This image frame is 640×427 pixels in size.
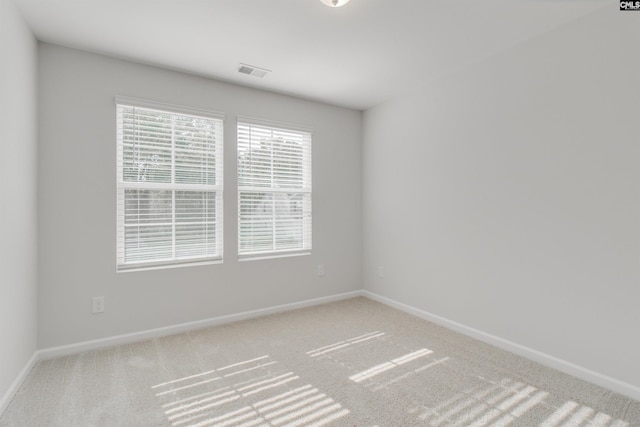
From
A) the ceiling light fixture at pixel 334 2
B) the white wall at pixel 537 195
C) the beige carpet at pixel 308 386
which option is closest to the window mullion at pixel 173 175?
the beige carpet at pixel 308 386

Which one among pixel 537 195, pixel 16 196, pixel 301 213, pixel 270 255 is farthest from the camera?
pixel 301 213

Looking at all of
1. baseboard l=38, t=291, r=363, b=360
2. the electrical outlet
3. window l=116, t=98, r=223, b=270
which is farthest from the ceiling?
baseboard l=38, t=291, r=363, b=360

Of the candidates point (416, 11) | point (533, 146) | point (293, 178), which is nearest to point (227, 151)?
point (293, 178)

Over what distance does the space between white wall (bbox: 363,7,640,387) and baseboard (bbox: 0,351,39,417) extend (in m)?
3.25

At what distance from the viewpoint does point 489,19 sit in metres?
2.18

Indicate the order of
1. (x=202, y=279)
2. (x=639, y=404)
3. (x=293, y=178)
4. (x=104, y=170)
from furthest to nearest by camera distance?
(x=293, y=178), (x=202, y=279), (x=104, y=170), (x=639, y=404)

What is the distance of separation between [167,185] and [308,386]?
2061 millimetres

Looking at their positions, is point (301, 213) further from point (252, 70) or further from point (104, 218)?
point (104, 218)

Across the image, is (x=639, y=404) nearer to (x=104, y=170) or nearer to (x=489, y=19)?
(x=489, y=19)

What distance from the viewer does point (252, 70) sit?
297 centimetres

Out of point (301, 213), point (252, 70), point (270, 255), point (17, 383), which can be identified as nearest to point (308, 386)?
point (270, 255)

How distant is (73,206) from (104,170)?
14.1 inches

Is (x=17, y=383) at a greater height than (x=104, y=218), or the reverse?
(x=104, y=218)

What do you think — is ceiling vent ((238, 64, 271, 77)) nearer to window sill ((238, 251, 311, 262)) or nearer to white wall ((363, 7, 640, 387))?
white wall ((363, 7, 640, 387))
